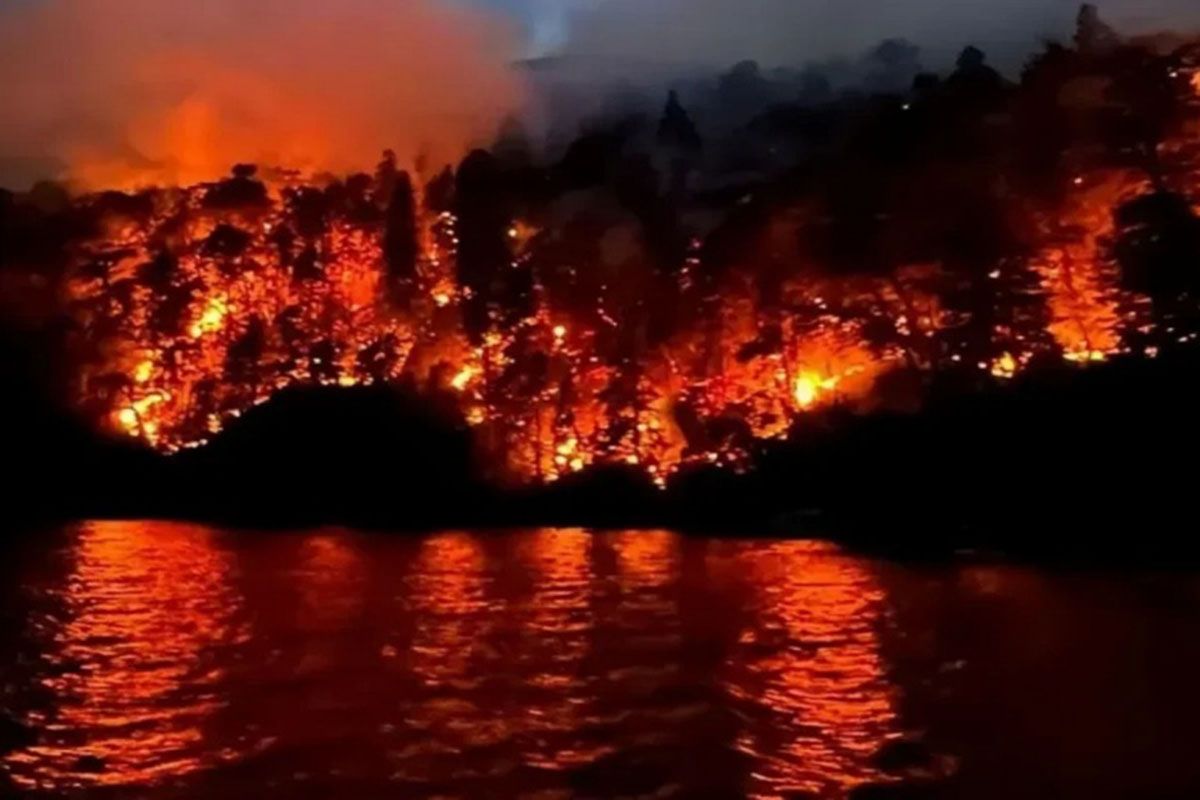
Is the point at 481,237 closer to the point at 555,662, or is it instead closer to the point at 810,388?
the point at 810,388

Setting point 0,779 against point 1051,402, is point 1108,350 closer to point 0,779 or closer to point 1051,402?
point 1051,402

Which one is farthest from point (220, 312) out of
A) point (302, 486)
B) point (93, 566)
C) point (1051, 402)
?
point (1051, 402)

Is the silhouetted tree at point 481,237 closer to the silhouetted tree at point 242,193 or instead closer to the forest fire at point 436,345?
the forest fire at point 436,345

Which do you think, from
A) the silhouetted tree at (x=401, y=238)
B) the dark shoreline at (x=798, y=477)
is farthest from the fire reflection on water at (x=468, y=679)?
the silhouetted tree at (x=401, y=238)

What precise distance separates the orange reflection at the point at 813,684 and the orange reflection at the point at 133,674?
4.34m

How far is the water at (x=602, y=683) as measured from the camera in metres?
9.70

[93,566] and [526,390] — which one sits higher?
[526,390]

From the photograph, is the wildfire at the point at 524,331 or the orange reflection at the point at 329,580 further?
the wildfire at the point at 524,331

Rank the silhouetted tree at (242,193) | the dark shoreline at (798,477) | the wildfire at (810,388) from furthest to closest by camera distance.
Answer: the silhouetted tree at (242,193)
the wildfire at (810,388)
the dark shoreline at (798,477)

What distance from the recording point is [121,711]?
11875 millimetres

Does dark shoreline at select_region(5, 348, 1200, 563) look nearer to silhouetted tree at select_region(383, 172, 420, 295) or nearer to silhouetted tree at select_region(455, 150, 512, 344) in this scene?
silhouetted tree at select_region(455, 150, 512, 344)

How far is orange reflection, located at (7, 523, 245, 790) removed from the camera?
33.2 feet

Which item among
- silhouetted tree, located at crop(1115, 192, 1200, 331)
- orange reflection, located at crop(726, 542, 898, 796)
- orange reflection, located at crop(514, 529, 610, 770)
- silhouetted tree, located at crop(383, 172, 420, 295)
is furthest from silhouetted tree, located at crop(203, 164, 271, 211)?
orange reflection, located at crop(726, 542, 898, 796)

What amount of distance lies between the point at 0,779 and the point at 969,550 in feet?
68.7
